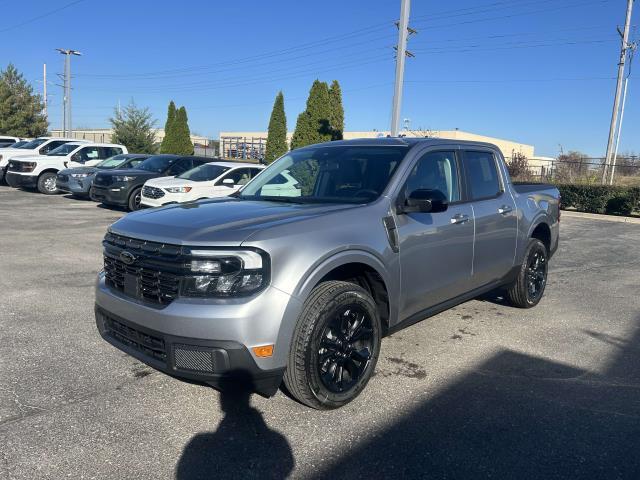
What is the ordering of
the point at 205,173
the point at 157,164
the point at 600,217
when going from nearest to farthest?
the point at 205,173 < the point at 157,164 < the point at 600,217

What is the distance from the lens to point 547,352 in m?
4.64

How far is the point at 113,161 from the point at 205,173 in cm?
607

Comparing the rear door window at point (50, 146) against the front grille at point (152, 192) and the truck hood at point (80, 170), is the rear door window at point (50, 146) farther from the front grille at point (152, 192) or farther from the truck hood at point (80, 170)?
the front grille at point (152, 192)


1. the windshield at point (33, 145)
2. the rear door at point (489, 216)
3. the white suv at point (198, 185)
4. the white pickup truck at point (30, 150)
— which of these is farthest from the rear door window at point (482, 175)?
the windshield at point (33, 145)

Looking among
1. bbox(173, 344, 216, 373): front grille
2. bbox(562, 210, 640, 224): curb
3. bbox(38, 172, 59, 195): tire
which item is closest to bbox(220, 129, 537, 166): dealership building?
bbox(562, 210, 640, 224): curb

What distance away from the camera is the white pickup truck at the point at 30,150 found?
60.5 ft

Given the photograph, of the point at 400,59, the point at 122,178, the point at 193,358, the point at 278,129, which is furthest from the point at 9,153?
the point at 193,358

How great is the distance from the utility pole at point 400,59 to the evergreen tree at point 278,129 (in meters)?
15.3

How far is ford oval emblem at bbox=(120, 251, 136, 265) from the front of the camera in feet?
10.7

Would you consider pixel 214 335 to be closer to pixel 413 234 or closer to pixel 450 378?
pixel 413 234

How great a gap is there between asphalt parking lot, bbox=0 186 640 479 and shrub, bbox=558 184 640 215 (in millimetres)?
13918

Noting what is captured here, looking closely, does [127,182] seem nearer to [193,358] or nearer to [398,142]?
[398,142]

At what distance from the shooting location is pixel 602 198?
59.8ft

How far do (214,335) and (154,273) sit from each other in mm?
595
